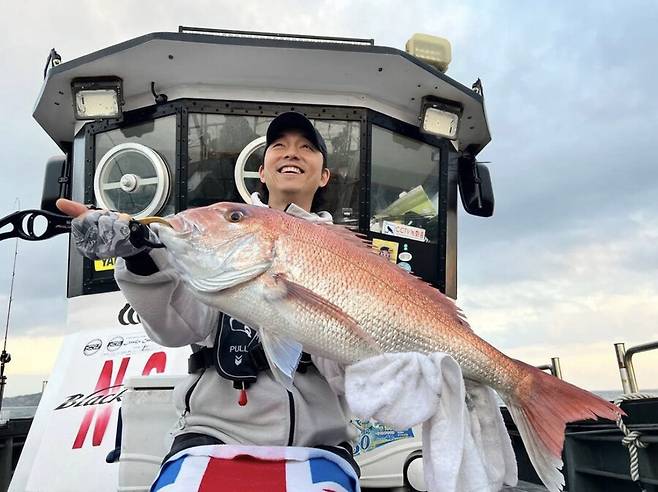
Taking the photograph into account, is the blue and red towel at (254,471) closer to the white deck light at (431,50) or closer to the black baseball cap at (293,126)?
the black baseball cap at (293,126)

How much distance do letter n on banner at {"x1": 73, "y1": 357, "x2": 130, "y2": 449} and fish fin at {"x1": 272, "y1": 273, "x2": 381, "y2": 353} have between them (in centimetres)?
264

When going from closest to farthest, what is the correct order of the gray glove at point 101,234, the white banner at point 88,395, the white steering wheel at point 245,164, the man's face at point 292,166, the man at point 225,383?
the gray glove at point 101,234
the man at point 225,383
the man's face at point 292,166
the white banner at point 88,395
the white steering wheel at point 245,164

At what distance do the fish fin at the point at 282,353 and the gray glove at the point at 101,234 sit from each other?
0.54 meters

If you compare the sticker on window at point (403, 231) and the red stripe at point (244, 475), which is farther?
the sticker on window at point (403, 231)

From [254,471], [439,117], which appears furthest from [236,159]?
[254,471]

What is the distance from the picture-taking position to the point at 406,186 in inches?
216

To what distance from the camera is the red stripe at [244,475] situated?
82.5 inches

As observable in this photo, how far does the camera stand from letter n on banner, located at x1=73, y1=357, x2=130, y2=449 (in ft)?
13.2

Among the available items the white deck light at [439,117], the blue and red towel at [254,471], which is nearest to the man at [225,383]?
the blue and red towel at [254,471]

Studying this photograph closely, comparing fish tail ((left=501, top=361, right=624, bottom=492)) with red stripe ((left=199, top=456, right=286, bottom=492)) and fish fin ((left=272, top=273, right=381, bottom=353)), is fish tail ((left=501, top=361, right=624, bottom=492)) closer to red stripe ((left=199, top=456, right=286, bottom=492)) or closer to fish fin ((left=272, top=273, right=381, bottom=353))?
fish fin ((left=272, top=273, right=381, bottom=353))

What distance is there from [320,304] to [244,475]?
696 millimetres

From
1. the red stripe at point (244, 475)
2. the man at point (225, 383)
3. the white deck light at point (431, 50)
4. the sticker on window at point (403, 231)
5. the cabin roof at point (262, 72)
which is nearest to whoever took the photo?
the red stripe at point (244, 475)

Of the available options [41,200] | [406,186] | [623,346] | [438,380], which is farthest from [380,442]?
[41,200]

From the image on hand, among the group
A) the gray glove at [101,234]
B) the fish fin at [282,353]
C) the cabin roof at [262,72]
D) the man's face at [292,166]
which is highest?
the cabin roof at [262,72]
